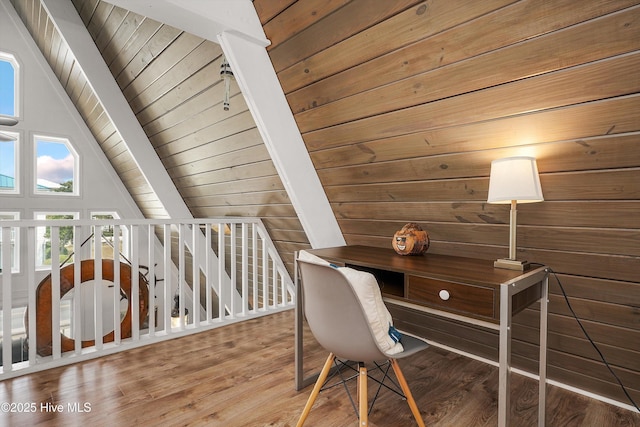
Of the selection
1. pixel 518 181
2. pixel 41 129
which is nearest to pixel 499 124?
pixel 518 181

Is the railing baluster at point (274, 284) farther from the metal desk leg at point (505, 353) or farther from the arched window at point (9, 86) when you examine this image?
the arched window at point (9, 86)

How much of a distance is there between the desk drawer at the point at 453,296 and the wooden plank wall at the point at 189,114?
4.70 feet

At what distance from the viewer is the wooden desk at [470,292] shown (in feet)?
3.87

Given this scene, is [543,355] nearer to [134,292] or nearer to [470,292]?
[470,292]

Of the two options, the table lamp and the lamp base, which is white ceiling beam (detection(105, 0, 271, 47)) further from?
the lamp base

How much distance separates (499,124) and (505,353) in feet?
2.92

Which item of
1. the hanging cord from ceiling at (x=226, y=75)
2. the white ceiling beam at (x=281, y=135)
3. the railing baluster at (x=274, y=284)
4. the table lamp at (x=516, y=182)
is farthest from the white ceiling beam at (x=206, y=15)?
the railing baluster at (x=274, y=284)

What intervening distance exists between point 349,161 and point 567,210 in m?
1.10

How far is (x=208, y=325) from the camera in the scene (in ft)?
8.93

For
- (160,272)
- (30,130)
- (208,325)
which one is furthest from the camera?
(160,272)

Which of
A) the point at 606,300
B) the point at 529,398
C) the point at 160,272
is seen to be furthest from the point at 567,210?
the point at 160,272

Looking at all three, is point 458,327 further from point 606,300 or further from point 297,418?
point 297,418

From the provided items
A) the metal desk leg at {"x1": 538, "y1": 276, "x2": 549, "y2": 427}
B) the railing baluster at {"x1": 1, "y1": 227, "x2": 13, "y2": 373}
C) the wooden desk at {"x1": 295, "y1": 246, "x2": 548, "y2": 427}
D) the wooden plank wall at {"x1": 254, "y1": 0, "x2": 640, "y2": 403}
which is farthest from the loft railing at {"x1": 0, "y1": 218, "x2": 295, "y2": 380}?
the metal desk leg at {"x1": 538, "y1": 276, "x2": 549, "y2": 427}

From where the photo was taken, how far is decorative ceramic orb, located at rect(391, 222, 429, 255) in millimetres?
1840
